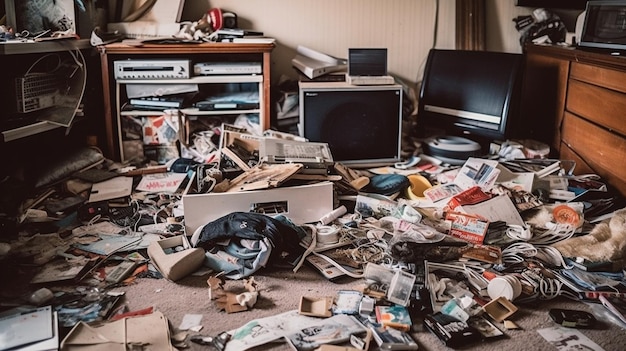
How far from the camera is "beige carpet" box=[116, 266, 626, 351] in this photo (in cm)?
161

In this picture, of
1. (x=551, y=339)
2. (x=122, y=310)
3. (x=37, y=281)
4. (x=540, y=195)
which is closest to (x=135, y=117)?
(x=37, y=281)

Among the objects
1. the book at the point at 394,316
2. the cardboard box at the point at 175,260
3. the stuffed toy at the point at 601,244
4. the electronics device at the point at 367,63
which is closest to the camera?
the book at the point at 394,316

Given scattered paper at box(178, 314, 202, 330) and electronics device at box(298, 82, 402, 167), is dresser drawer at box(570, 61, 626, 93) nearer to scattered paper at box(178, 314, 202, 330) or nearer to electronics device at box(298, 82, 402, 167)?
electronics device at box(298, 82, 402, 167)

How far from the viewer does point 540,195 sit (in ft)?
8.20

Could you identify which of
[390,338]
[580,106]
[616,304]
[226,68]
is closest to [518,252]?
[616,304]

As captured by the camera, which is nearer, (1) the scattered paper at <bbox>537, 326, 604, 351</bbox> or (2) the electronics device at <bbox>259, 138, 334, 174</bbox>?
(1) the scattered paper at <bbox>537, 326, 604, 351</bbox>

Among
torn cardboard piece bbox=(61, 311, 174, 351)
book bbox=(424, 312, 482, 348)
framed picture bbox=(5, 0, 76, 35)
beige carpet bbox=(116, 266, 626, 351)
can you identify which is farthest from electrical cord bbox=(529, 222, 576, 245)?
framed picture bbox=(5, 0, 76, 35)

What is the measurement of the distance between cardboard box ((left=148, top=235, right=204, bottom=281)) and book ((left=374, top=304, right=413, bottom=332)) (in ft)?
2.13

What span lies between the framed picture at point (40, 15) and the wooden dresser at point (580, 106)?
254cm

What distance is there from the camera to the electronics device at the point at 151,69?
2.97m

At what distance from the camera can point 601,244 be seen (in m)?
2.09

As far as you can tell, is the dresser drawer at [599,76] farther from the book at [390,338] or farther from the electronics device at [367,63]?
the book at [390,338]

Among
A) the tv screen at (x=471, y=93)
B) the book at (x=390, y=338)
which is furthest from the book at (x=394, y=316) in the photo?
the tv screen at (x=471, y=93)

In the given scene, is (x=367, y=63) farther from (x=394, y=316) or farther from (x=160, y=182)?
(x=394, y=316)
